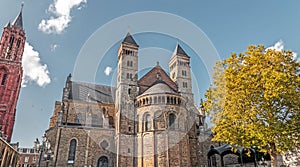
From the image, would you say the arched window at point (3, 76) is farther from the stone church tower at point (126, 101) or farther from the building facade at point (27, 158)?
the building facade at point (27, 158)

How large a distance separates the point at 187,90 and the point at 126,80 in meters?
10.5

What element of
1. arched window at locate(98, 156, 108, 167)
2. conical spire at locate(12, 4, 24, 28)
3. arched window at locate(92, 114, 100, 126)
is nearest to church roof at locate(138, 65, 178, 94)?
arched window at locate(92, 114, 100, 126)

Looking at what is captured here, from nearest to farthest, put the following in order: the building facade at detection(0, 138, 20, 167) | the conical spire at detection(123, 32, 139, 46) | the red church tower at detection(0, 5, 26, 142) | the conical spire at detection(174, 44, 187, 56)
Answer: the building facade at detection(0, 138, 20, 167) < the conical spire at detection(123, 32, 139, 46) < the red church tower at detection(0, 5, 26, 142) < the conical spire at detection(174, 44, 187, 56)

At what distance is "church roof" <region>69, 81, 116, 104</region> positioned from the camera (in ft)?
115

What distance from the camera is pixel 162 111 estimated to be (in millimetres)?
26406

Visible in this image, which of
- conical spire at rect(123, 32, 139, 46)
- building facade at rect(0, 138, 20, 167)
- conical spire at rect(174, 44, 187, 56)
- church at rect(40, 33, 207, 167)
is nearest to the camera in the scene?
building facade at rect(0, 138, 20, 167)

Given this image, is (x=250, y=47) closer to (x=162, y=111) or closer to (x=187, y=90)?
(x=162, y=111)

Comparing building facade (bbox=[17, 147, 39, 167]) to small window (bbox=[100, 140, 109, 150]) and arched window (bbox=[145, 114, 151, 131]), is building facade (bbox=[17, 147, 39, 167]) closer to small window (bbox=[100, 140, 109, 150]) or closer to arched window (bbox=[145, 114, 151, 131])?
small window (bbox=[100, 140, 109, 150])

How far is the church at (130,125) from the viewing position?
83.5ft

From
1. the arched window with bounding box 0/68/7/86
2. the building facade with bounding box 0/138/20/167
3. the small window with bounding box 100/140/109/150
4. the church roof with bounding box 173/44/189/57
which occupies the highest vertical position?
the church roof with bounding box 173/44/189/57

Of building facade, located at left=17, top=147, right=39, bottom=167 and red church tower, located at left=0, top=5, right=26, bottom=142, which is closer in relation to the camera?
red church tower, located at left=0, top=5, right=26, bottom=142

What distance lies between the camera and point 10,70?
3878 centimetres

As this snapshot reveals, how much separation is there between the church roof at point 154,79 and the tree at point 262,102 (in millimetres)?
19166

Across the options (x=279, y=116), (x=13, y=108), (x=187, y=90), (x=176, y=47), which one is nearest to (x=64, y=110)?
(x=13, y=108)
